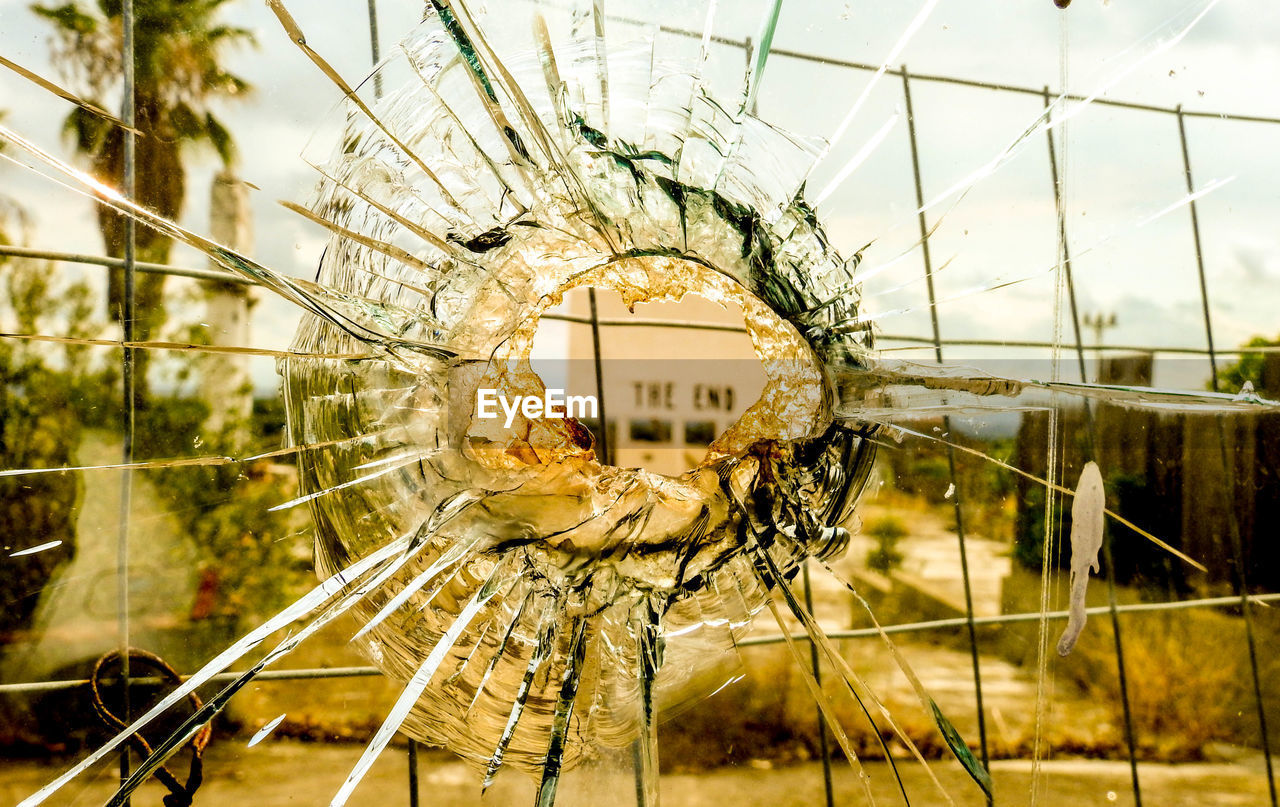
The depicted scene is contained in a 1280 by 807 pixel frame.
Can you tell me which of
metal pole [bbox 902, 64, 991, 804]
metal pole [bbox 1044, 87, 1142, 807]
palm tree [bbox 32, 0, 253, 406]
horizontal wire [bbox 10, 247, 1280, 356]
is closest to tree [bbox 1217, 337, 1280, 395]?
horizontal wire [bbox 10, 247, 1280, 356]

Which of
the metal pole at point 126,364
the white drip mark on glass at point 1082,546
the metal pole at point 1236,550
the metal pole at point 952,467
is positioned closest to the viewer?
the white drip mark on glass at point 1082,546

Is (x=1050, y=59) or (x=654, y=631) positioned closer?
(x=654, y=631)

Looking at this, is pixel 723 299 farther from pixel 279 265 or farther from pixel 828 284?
pixel 279 265

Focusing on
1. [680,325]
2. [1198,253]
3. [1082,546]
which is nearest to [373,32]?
[680,325]

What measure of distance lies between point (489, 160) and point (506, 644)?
34 centimetres

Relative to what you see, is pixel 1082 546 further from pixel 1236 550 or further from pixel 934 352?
pixel 1236 550

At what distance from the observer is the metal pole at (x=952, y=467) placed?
32.9 inches

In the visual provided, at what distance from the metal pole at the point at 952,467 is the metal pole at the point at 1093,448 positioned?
16 cm

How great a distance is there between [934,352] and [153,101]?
3.05 ft

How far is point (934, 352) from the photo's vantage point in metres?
0.85

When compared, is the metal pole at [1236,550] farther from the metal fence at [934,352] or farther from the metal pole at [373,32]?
the metal pole at [373,32]

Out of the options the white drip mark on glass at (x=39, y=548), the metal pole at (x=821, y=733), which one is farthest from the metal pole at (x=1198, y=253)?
the white drip mark on glass at (x=39, y=548)

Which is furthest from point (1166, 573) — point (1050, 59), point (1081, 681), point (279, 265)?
point (279, 265)

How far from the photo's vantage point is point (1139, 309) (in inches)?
37.5
